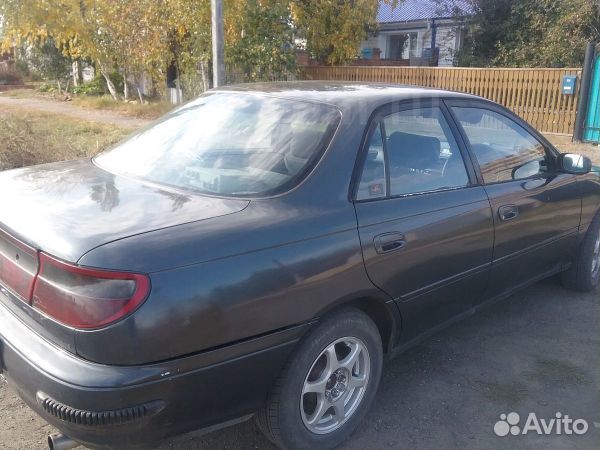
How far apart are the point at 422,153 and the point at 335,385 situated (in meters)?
1.36

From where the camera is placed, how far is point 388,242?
2.73 meters

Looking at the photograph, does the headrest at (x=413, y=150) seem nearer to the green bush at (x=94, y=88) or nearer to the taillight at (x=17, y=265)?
the taillight at (x=17, y=265)

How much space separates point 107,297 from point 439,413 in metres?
1.90

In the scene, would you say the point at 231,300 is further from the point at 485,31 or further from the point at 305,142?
the point at 485,31

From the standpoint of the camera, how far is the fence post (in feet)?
35.0

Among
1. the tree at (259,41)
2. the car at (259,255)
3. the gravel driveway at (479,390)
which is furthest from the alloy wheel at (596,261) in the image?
the tree at (259,41)

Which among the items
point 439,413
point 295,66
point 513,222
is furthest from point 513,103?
point 439,413

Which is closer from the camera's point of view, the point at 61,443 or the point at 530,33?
the point at 61,443

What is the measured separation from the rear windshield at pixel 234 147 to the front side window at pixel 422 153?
405 millimetres

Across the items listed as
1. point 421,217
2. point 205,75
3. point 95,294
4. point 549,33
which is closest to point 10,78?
point 205,75

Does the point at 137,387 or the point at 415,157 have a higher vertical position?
the point at 415,157

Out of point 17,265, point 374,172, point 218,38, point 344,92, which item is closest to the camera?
point 17,265

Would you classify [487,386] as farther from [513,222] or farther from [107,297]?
[107,297]

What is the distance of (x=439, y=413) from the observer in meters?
3.03
